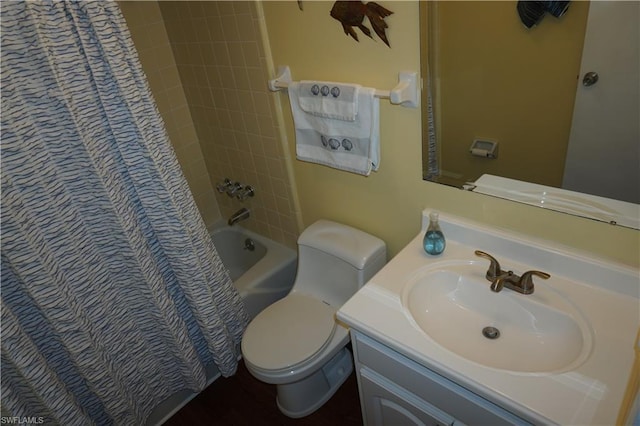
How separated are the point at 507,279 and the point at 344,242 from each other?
0.69 metres

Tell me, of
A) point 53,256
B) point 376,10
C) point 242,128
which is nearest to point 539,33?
point 376,10

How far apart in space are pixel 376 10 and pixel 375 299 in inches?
34.0

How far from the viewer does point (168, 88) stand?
211cm

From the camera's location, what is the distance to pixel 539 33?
112 cm

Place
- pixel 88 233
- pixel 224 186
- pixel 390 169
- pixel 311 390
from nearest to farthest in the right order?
pixel 88 233 → pixel 390 169 → pixel 311 390 → pixel 224 186

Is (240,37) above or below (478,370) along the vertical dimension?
above

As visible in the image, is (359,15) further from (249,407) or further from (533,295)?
(249,407)

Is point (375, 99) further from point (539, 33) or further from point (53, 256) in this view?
point (53, 256)

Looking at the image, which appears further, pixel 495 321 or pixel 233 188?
pixel 233 188

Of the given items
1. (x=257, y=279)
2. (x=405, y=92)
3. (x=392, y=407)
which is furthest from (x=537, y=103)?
(x=257, y=279)

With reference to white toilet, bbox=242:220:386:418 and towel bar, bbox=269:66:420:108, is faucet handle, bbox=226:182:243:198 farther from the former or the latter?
towel bar, bbox=269:66:420:108

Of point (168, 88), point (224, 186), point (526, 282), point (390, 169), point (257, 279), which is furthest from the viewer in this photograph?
point (224, 186)

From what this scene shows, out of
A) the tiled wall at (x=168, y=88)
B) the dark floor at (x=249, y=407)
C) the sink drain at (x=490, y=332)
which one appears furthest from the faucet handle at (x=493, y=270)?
the tiled wall at (x=168, y=88)

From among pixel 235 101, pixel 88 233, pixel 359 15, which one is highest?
pixel 359 15
